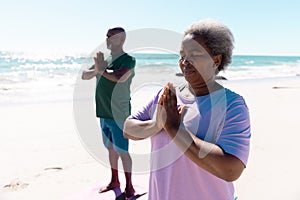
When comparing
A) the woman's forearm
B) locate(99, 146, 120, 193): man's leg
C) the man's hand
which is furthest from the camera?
locate(99, 146, 120, 193): man's leg

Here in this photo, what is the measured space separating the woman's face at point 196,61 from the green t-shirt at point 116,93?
1.72 meters

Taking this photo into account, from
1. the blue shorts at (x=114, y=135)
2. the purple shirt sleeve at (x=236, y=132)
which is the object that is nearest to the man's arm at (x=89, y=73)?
the blue shorts at (x=114, y=135)

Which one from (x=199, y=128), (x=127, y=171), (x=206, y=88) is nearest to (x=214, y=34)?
(x=206, y=88)

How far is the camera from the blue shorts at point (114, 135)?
310 cm

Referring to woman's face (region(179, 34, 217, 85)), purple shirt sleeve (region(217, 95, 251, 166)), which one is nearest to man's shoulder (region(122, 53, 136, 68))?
woman's face (region(179, 34, 217, 85))

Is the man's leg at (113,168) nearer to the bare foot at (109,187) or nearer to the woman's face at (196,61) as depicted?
the bare foot at (109,187)

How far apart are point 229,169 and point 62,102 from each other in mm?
8715

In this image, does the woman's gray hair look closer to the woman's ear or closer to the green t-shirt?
the woman's ear

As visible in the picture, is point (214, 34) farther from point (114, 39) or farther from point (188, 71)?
point (114, 39)

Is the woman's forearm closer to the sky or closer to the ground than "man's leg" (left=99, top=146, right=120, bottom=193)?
closer to the sky

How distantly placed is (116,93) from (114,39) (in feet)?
1.76

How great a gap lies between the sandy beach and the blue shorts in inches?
24.6

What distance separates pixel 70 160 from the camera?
458cm

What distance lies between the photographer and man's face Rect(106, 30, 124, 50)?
310cm
